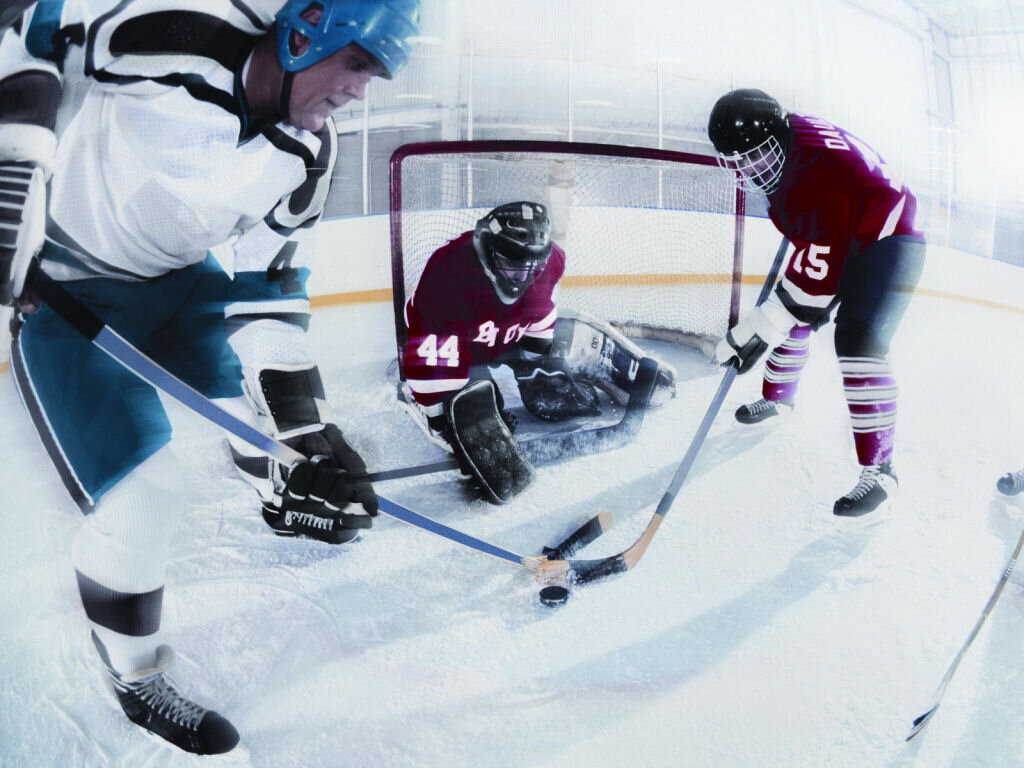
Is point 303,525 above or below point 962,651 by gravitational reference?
above

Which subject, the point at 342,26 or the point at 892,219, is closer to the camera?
the point at 342,26

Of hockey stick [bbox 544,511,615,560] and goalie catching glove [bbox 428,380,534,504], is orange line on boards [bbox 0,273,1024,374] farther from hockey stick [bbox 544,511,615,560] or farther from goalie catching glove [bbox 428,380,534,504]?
hockey stick [bbox 544,511,615,560]

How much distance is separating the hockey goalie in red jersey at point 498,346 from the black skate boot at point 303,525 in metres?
0.17

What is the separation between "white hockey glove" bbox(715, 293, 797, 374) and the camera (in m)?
0.86

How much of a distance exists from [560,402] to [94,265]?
1.87 ft

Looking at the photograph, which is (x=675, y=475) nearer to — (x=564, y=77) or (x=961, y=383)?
(x=961, y=383)

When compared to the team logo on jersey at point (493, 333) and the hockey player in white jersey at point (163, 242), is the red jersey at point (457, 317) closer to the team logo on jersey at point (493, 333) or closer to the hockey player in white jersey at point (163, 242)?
the team logo on jersey at point (493, 333)

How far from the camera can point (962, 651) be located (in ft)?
2.84

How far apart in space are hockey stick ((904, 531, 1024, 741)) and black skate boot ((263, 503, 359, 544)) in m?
0.76

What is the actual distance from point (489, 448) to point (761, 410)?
1.35 ft

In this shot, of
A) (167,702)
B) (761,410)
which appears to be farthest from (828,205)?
(167,702)

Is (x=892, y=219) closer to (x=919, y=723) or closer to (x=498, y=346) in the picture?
(x=498, y=346)

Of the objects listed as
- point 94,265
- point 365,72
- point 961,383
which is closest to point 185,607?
point 94,265

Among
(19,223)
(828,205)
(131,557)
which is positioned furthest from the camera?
(828,205)
